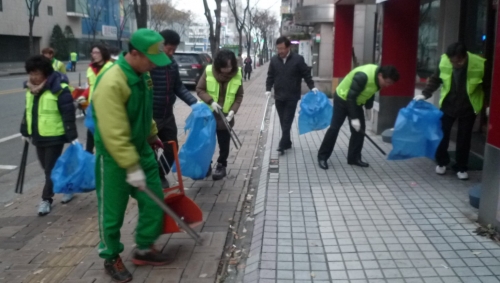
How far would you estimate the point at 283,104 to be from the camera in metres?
8.94

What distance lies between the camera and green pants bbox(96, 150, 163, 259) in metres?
4.10

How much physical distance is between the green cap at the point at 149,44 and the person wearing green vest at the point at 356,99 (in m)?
3.76

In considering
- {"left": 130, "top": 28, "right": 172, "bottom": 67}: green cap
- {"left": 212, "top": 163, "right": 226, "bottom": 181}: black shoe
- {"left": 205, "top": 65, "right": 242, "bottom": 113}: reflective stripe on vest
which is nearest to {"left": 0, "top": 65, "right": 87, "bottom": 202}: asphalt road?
{"left": 212, "top": 163, "right": 226, "bottom": 181}: black shoe

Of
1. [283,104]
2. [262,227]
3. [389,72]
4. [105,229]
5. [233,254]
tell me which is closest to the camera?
[105,229]

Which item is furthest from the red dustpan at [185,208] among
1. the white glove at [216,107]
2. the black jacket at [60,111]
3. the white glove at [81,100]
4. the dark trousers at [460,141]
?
the dark trousers at [460,141]

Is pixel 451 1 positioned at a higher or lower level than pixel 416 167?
higher

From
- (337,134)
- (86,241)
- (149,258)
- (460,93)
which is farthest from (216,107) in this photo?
(460,93)

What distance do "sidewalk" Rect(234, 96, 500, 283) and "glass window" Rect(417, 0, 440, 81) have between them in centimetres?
330

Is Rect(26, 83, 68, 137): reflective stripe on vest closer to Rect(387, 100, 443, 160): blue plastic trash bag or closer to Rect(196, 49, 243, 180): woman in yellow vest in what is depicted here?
Rect(196, 49, 243, 180): woman in yellow vest

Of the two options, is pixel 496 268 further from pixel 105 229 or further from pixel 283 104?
pixel 283 104

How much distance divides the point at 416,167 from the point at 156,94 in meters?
3.72

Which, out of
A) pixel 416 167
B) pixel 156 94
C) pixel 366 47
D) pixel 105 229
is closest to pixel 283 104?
pixel 416 167

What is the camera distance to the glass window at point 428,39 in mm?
10516

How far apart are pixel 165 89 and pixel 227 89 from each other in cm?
114
